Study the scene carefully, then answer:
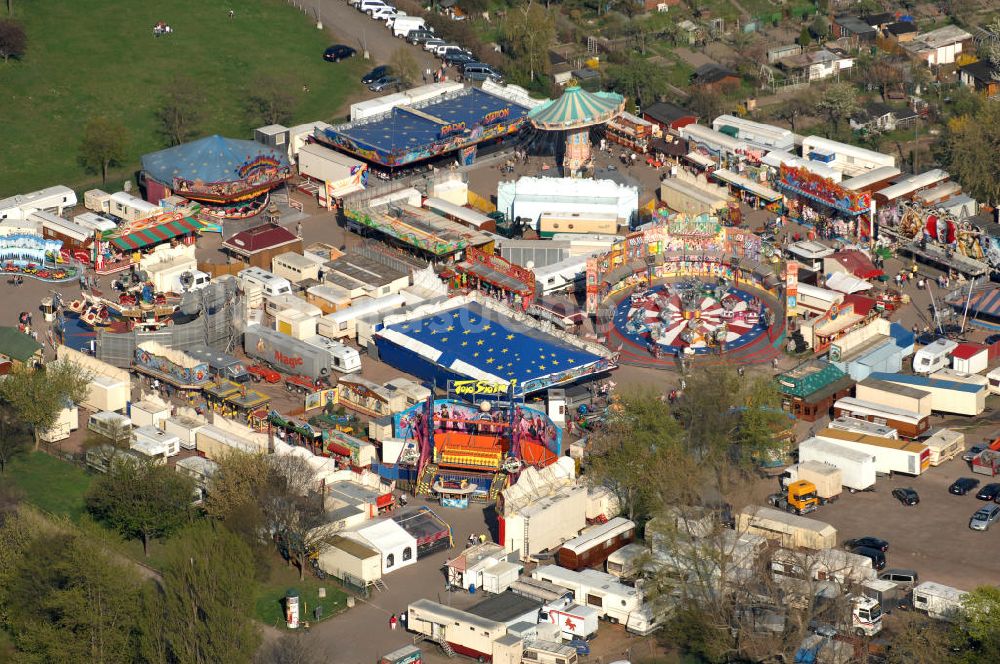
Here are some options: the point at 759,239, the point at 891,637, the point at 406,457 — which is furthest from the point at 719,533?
the point at 759,239

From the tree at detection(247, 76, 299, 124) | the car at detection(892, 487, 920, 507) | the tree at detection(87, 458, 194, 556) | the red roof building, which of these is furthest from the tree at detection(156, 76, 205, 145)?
the car at detection(892, 487, 920, 507)

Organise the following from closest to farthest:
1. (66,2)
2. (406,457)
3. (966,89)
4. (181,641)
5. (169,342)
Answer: (181,641) < (406,457) < (169,342) < (966,89) < (66,2)


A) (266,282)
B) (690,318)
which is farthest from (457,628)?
(266,282)

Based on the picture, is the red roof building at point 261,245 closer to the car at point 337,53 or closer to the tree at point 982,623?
the car at point 337,53

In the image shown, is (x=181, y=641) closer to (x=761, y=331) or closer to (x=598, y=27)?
(x=761, y=331)

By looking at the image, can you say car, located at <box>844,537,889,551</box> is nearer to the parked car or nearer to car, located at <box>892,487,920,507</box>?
the parked car

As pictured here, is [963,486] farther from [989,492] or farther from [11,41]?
[11,41]
